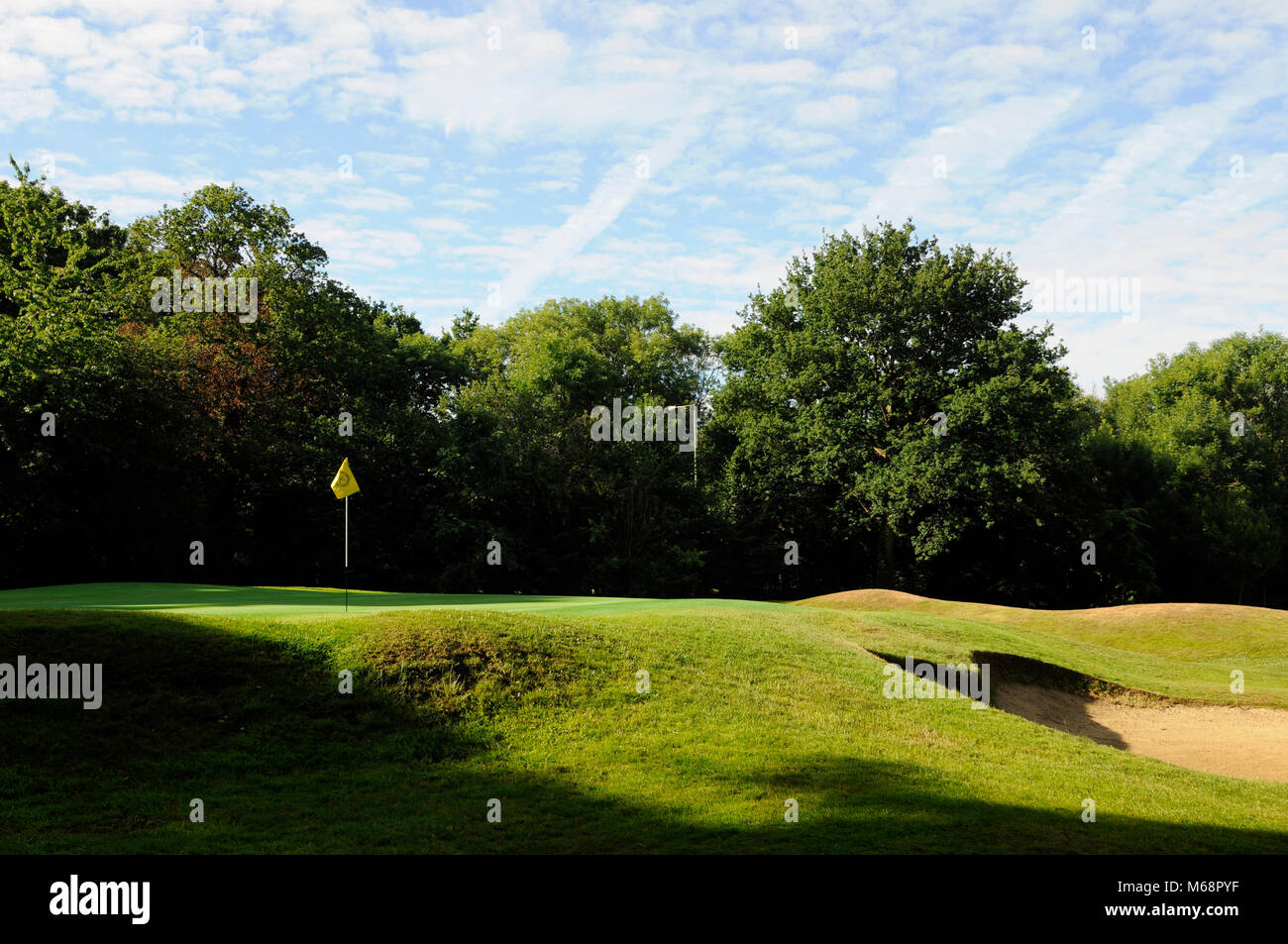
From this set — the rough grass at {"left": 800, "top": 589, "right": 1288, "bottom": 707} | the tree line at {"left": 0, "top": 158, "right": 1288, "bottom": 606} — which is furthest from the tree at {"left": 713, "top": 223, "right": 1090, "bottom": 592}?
the rough grass at {"left": 800, "top": 589, "right": 1288, "bottom": 707}

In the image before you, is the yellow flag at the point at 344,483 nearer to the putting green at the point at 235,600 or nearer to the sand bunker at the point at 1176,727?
the putting green at the point at 235,600

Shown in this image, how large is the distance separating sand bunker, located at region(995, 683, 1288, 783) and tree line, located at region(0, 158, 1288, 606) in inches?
700

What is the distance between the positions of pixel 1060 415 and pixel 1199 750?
2420 centimetres

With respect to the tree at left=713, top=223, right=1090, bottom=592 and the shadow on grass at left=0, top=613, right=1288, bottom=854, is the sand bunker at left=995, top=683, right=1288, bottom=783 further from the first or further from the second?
the tree at left=713, top=223, right=1090, bottom=592

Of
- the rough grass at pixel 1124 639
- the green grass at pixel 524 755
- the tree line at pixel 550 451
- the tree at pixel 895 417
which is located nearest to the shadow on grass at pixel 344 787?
the green grass at pixel 524 755

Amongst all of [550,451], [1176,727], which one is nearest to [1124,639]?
[1176,727]

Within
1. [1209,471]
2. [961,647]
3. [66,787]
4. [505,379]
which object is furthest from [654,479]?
[1209,471]

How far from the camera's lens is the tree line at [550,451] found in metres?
27.0

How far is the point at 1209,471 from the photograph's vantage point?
50.8 m

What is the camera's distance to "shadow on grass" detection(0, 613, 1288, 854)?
6859mm

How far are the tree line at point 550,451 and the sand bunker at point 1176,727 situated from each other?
58.3ft

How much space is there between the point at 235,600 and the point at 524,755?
10.9 meters

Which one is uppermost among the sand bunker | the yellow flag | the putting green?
the yellow flag

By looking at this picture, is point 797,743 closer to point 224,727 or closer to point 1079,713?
point 224,727
